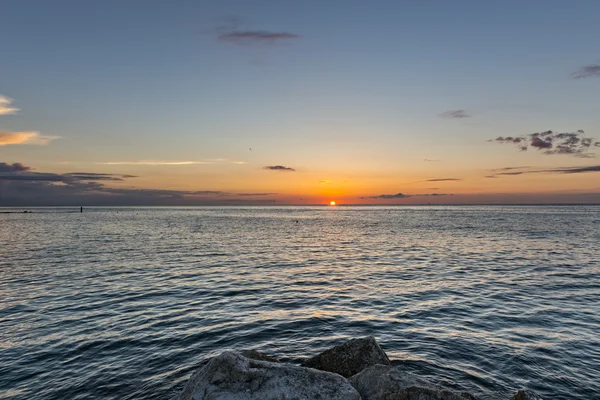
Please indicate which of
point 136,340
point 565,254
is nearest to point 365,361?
point 136,340

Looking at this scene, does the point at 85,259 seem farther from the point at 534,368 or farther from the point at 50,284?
the point at 534,368

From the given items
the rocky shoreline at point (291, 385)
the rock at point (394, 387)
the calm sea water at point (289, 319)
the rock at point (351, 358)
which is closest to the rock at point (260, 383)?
the rocky shoreline at point (291, 385)

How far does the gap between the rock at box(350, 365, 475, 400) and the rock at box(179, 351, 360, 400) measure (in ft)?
2.57

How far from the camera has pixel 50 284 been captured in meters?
27.4

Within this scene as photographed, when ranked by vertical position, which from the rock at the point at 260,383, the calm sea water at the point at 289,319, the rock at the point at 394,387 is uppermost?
the rock at the point at 260,383

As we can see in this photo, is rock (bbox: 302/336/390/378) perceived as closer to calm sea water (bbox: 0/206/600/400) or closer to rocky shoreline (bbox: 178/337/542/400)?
rocky shoreline (bbox: 178/337/542/400)

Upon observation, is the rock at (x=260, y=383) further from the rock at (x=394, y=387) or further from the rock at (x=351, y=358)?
the rock at (x=351, y=358)

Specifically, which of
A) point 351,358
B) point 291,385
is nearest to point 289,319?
point 351,358

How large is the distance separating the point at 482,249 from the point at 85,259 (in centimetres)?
4885

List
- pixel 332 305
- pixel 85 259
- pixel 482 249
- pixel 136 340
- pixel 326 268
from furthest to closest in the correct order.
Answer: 1. pixel 482 249
2. pixel 85 259
3. pixel 326 268
4. pixel 332 305
5. pixel 136 340

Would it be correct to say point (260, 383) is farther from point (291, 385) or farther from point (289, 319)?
point (289, 319)

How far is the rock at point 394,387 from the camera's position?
843 centimetres

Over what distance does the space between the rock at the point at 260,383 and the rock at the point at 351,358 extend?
2630mm

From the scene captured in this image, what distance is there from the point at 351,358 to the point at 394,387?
279 cm
